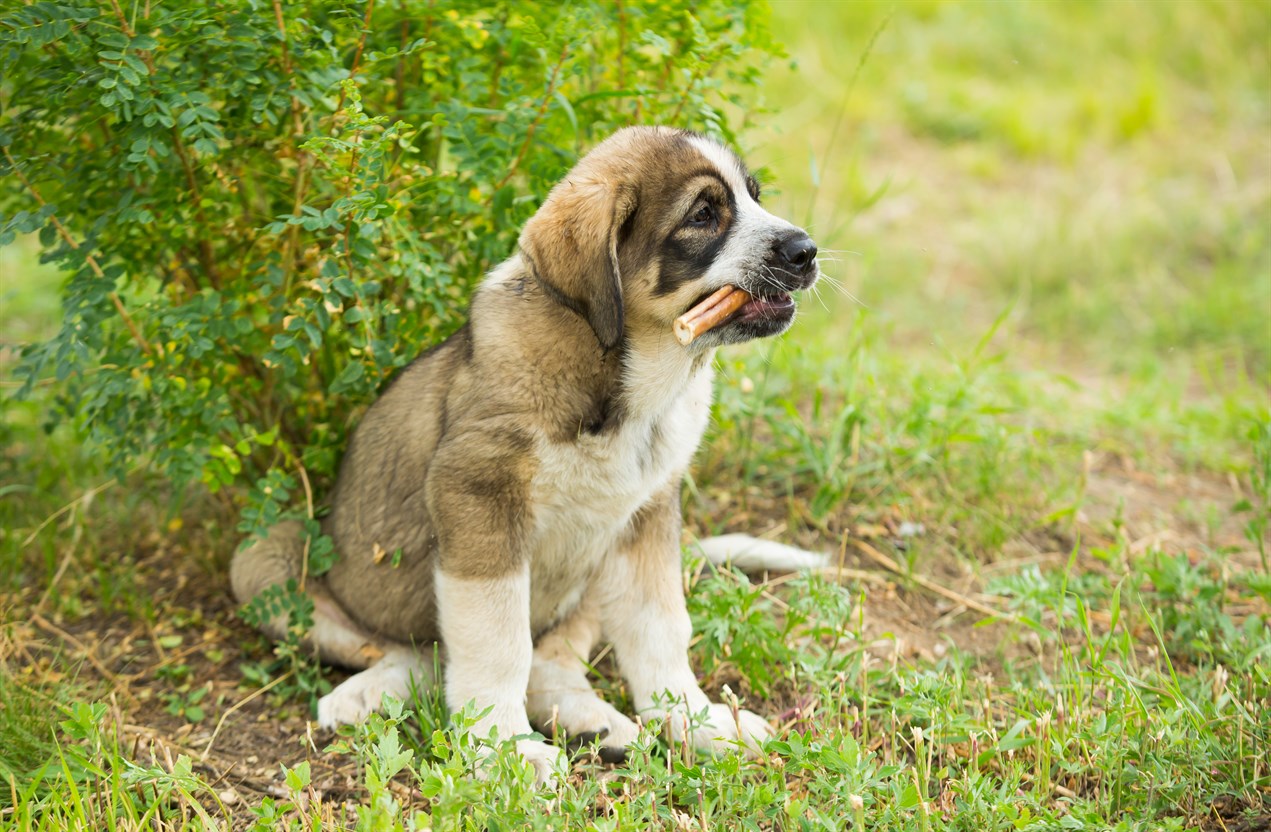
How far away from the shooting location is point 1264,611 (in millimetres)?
3885

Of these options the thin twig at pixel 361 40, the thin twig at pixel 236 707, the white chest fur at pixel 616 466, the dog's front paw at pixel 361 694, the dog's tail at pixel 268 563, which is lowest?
the thin twig at pixel 236 707

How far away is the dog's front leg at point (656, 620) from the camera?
336 centimetres

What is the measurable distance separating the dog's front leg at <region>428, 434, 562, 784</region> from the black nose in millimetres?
842

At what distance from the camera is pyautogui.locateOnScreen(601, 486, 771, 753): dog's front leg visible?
3364 millimetres

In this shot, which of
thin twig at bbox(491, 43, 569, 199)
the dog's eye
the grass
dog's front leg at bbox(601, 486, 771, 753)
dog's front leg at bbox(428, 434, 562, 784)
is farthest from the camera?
thin twig at bbox(491, 43, 569, 199)

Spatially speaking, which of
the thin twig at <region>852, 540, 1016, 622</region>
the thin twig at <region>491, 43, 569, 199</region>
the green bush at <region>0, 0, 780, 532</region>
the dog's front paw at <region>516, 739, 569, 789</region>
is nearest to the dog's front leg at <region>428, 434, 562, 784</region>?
the dog's front paw at <region>516, 739, 569, 789</region>

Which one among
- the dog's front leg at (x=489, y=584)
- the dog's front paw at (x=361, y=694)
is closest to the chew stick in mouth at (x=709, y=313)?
the dog's front leg at (x=489, y=584)

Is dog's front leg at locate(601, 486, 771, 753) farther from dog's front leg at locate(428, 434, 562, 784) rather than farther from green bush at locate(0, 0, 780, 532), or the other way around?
green bush at locate(0, 0, 780, 532)

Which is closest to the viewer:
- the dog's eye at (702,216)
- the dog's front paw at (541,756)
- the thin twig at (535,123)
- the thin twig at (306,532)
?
the dog's front paw at (541,756)

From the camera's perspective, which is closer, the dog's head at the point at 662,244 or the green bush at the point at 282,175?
the dog's head at the point at 662,244

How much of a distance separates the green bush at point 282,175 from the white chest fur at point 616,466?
2.49ft

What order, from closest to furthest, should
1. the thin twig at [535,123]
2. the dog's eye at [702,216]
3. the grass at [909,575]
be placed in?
the grass at [909,575], the dog's eye at [702,216], the thin twig at [535,123]

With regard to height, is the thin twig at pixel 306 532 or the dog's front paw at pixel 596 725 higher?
the thin twig at pixel 306 532

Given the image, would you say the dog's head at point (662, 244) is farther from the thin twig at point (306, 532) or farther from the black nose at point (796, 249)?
the thin twig at point (306, 532)
